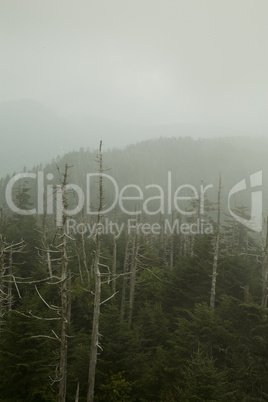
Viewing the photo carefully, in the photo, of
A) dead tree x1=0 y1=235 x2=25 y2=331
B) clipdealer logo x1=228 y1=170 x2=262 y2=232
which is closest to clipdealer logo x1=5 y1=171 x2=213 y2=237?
dead tree x1=0 y1=235 x2=25 y2=331

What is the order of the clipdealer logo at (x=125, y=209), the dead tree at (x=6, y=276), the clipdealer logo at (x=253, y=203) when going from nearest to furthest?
1. the dead tree at (x=6, y=276)
2. the clipdealer logo at (x=125, y=209)
3. the clipdealer logo at (x=253, y=203)

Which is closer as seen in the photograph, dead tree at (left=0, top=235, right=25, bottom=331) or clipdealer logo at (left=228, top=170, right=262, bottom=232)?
dead tree at (left=0, top=235, right=25, bottom=331)

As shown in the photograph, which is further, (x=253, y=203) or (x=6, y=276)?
(x=253, y=203)

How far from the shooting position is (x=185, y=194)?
5123 inches

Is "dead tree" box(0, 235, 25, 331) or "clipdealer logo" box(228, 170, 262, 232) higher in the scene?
"clipdealer logo" box(228, 170, 262, 232)

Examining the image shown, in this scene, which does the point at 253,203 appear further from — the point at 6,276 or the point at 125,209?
the point at 6,276

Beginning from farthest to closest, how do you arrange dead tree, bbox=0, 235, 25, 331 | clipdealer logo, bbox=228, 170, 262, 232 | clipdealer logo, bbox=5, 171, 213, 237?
clipdealer logo, bbox=228, 170, 262, 232 → clipdealer logo, bbox=5, 171, 213, 237 → dead tree, bbox=0, 235, 25, 331

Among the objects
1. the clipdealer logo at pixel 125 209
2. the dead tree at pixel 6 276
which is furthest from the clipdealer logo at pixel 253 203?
the dead tree at pixel 6 276

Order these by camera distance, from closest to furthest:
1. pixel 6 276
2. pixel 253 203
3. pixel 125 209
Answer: pixel 6 276
pixel 253 203
pixel 125 209

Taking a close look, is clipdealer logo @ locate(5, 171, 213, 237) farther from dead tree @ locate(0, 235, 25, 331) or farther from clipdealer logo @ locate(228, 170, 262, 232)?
clipdealer logo @ locate(228, 170, 262, 232)

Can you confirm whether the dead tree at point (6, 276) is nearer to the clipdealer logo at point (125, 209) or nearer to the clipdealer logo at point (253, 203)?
the clipdealer logo at point (125, 209)

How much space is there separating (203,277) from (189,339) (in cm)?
777

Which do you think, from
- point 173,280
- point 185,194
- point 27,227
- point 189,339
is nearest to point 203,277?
point 173,280

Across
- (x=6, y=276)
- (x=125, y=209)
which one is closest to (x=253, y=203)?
(x=125, y=209)
